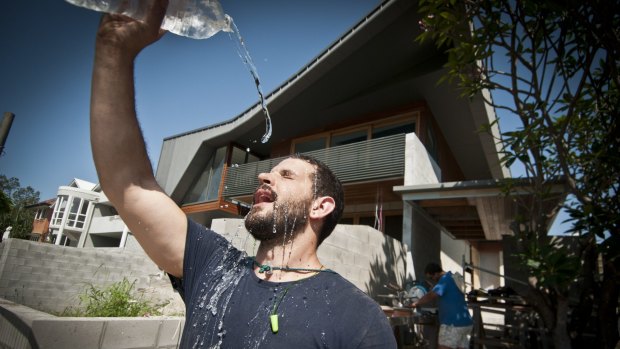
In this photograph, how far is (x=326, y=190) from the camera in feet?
7.02

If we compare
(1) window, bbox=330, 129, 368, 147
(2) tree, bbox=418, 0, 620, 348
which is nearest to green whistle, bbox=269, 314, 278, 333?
(2) tree, bbox=418, 0, 620, 348

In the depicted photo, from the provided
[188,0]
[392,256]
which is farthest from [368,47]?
[188,0]

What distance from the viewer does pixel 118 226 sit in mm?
26516

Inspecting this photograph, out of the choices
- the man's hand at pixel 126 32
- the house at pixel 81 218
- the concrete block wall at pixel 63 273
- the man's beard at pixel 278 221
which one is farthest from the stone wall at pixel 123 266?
the house at pixel 81 218

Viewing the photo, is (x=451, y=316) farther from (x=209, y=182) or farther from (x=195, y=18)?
(x=209, y=182)

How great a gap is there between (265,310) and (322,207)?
2.67ft

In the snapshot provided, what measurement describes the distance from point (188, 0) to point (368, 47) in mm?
9555

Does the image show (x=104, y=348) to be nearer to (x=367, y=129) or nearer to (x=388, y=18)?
(x=388, y=18)

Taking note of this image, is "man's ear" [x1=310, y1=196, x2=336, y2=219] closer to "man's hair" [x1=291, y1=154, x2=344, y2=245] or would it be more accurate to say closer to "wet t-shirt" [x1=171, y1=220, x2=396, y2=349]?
"man's hair" [x1=291, y1=154, x2=344, y2=245]

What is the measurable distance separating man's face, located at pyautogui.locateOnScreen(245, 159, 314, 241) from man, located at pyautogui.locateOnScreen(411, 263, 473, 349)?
4.83m

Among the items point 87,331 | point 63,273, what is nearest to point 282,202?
point 87,331

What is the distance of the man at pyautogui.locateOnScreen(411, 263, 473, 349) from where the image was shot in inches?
227

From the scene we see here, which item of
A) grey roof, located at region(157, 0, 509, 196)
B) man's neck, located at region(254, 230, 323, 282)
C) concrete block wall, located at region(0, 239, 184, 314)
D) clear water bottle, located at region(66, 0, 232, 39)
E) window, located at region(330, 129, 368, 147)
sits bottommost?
concrete block wall, located at region(0, 239, 184, 314)

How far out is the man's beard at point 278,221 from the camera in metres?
1.85
